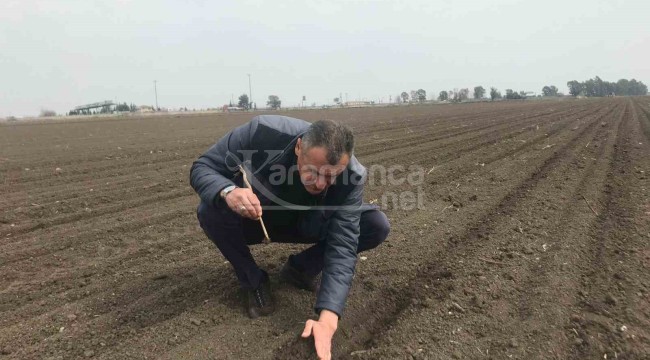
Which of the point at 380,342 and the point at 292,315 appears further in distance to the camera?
the point at 292,315

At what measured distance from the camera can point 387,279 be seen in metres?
3.45

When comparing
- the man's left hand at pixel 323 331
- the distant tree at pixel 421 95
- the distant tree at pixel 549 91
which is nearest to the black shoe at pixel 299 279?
the man's left hand at pixel 323 331

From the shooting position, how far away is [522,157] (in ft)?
29.8

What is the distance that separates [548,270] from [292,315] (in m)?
2.08

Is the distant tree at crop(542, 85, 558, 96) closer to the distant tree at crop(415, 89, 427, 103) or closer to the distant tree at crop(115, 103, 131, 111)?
the distant tree at crop(415, 89, 427, 103)

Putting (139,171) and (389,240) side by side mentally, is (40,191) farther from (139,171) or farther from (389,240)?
(389,240)

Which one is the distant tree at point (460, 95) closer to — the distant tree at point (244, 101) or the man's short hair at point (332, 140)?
the distant tree at point (244, 101)

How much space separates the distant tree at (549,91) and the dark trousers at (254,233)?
5623 inches

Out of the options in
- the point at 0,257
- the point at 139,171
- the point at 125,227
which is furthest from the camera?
the point at 139,171

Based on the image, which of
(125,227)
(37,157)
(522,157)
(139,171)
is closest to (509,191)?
(522,157)

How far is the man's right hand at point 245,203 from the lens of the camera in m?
2.29

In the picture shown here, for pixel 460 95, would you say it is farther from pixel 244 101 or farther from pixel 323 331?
pixel 323 331

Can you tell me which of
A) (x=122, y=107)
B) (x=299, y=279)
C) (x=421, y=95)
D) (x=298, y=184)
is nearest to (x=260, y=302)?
(x=299, y=279)

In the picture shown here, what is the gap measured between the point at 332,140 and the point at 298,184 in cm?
54
